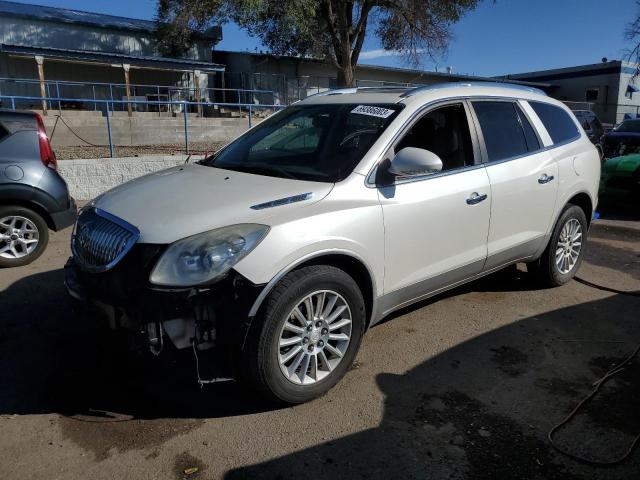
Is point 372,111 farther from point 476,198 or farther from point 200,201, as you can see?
point 200,201

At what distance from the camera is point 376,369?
11.6ft

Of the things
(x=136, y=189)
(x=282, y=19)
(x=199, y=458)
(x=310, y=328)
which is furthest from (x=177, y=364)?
(x=282, y=19)

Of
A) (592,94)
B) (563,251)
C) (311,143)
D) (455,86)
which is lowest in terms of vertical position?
(563,251)

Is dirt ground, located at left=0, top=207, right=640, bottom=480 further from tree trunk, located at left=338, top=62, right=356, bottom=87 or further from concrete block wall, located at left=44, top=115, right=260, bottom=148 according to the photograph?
tree trunk, located at left=338, top=62, right=356, bottom=87

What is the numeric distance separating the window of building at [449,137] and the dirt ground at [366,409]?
1.32 meters

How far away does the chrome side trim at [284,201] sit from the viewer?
2938 mm

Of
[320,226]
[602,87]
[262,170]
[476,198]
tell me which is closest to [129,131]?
[262,170]

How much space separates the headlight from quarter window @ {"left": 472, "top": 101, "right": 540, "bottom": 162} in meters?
2.24

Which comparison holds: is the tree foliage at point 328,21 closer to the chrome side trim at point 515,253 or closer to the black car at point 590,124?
the black car at point 590,124

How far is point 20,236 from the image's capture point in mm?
5609

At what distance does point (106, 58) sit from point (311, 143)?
21942 mm

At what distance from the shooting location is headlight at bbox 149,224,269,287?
8.68 feet

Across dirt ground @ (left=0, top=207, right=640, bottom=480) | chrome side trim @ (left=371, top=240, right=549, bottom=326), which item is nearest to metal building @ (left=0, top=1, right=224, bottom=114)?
dirt ground @ (left=0, top=207, right=640, bottom=480)

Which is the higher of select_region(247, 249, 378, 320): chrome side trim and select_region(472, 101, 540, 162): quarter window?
select_region(472, 101, 540, 162): quarter window
